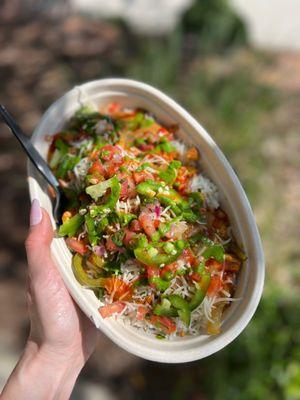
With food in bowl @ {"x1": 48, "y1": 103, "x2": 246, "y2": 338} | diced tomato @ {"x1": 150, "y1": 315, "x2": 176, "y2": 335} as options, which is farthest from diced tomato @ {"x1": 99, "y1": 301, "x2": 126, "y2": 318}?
diced tomato @ {"x1": 150, "y1": 315, "x2": 176, "y2": 335}

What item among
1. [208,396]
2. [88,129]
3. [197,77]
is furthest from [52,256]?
[197,77]

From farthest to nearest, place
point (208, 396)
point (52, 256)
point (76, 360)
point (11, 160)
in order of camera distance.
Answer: point (11, 160), point (208, 396), point (76, 360), point (52, 256)

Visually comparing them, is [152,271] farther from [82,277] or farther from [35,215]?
[35,215]

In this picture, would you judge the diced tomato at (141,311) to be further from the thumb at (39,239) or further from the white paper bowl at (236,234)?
the thumb at (39,239)

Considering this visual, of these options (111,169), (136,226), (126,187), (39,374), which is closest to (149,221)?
(136,226)

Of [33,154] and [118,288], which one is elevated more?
[33,154]

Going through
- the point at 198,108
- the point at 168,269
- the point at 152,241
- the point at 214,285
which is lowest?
the point at 198,108

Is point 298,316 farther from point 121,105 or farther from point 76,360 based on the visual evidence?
point 121,105
